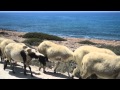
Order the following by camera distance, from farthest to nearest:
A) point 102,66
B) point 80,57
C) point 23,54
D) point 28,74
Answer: point 28,74
point 23,54
point 80,57
point 102,66

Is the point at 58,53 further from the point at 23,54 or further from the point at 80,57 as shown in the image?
the point at 80,57

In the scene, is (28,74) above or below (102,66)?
below

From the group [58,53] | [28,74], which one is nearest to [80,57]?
[58,53]

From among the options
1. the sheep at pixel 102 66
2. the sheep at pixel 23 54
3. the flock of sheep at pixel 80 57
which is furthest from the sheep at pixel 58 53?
the sheep at pixel 102 66

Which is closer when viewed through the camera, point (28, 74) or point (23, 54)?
point (23, 54)

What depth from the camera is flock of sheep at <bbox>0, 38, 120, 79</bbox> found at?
36.8 feet

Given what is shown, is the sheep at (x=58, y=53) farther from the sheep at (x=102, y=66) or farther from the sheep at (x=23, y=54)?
the sheep at (x=102, y=66)

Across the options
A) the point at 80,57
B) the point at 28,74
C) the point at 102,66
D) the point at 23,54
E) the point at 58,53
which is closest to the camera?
the point at 102,66

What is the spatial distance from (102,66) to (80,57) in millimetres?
1991

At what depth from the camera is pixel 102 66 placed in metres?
11.2

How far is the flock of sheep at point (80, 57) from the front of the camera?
36.8 ft

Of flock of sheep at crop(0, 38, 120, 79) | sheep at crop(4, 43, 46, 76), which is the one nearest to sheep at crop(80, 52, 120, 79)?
flock of sheep at crop(0, 38, 120, 79)

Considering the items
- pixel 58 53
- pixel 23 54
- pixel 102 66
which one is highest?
pixel 102 66
